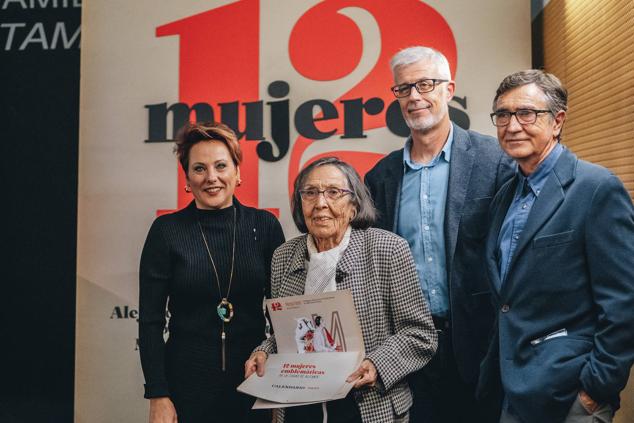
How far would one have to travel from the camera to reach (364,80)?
377cm

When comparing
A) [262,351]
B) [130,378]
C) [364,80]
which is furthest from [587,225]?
[130,378]

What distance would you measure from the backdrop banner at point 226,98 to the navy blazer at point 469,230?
1238 millimetres

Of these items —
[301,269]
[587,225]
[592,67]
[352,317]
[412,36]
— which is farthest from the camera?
[412,36]

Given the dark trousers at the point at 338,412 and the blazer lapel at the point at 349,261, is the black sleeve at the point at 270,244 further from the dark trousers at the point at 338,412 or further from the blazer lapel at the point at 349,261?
the dark trousers at the point at 338,412

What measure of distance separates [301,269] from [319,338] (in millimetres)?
263

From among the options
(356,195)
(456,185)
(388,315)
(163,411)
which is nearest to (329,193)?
(356,195)

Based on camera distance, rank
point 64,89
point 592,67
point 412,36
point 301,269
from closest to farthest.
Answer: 1. point 301,269
2. point 592,67
3. point 412,36
4. point 64,89

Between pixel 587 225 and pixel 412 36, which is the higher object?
pixel 412 36

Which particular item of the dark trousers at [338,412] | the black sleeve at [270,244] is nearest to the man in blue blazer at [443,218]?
the dark trousers at [338,412]

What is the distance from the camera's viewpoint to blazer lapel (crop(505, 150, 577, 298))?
184 centimetres

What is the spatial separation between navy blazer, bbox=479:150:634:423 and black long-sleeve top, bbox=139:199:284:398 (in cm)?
99

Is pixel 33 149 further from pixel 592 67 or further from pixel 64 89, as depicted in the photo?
pixel 592 67

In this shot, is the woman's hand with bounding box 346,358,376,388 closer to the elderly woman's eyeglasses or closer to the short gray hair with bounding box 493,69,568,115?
the elderly woman's eyeglasses

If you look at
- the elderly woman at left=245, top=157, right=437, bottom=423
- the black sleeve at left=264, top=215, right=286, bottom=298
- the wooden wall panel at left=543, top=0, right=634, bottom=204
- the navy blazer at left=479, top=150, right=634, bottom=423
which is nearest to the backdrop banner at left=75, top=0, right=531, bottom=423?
the wooden wall panel at left=543, top=0, right=634, bottom=204
